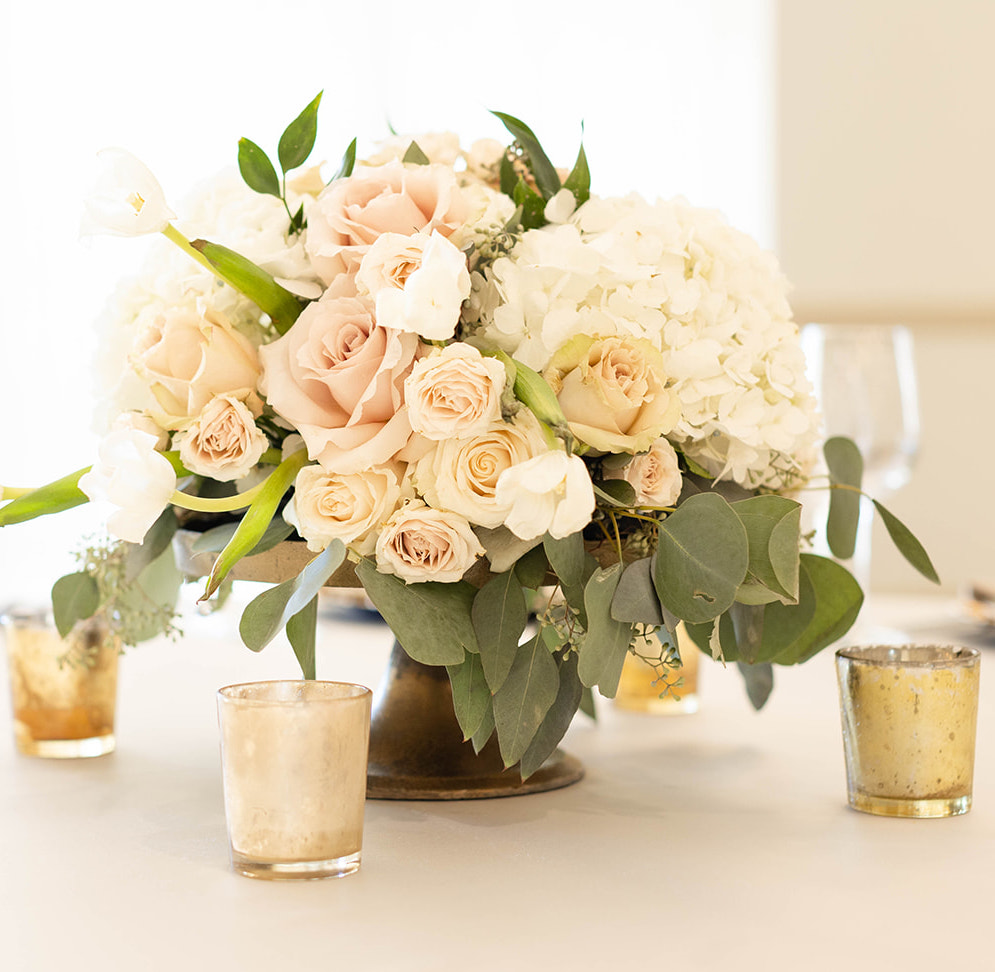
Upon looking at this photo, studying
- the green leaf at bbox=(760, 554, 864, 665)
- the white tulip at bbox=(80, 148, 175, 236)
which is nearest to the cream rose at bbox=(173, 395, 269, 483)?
the white tulip at bbox=(80, 148, 175, 236)

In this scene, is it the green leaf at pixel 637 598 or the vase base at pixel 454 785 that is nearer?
the green leaf at pixel 637 598

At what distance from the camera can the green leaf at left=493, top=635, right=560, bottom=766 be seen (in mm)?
650

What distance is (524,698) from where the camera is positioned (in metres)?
0.66

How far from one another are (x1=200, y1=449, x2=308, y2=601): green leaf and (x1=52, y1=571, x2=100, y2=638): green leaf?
20 cm

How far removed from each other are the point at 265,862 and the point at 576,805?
0.77ft

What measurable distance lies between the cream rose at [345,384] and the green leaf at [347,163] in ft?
0.37

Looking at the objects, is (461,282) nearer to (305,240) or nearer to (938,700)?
(305,240)

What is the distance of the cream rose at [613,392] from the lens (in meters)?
0.66

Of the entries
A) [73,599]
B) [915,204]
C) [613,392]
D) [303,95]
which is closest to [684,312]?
[613,392]

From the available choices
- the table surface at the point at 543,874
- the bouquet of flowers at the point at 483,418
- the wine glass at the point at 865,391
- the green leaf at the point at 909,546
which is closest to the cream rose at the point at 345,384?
the bouquet of flowers at the point at 483,418

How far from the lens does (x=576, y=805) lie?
0.78 meters

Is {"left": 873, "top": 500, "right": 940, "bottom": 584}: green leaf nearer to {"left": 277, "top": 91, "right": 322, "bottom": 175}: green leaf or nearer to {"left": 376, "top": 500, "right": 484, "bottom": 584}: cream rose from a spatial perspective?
{"left": 376, "top": 500, "right": 484, "bottom": 584}: cream rose

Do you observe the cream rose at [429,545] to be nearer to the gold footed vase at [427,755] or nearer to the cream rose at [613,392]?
the cream rose at [613,392]

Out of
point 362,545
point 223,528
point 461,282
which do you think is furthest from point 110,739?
point 461,282
